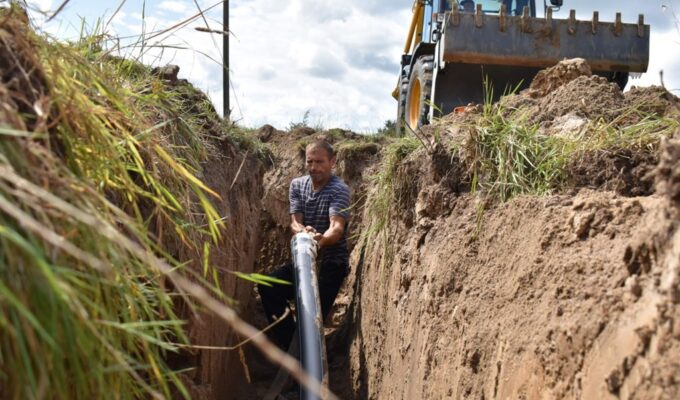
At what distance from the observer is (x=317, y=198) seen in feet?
20.0

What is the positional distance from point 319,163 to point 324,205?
1.20 feet

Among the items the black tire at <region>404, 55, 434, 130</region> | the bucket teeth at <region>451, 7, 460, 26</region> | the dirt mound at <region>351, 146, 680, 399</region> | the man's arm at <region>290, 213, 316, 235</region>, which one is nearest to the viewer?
the dirt mound at <region>351, 146, 680, 399</region>

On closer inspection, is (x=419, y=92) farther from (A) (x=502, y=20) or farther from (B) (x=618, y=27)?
(B) (x=618, y=27)

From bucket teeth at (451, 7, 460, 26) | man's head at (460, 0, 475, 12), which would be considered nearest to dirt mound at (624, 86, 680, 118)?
bucket teeth at (451, 7, 460, 26)

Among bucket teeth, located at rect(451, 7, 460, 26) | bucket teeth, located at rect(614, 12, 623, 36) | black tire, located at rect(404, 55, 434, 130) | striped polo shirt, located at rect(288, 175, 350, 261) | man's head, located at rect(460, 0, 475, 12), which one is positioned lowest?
striped polo shirt, located at rect(288, 175, 350, 261)

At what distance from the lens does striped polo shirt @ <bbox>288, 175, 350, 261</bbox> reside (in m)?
5.94

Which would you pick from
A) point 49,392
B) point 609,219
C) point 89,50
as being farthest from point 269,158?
point 49,392

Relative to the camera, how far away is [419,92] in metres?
9.05

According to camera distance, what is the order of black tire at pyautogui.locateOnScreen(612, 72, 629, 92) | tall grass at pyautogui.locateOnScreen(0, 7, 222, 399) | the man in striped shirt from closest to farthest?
tall grass at pyautogui.locateOnScreen(0, 7, 222, 399) < the man in striped shirt < black tire at pyautogui.locateOnScreen(612, 72, 629, 92)

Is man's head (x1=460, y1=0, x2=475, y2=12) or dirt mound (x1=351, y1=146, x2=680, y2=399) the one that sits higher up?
man's head (x1=460, y1=0, x2=475, y2=12)

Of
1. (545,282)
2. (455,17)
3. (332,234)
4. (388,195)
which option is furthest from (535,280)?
(455,17)

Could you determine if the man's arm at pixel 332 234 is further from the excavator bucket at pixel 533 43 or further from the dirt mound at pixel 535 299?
the excavator bucket at pixel 533 43

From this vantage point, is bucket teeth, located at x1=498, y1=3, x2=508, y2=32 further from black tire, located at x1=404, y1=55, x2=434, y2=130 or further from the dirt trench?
the dirt trench

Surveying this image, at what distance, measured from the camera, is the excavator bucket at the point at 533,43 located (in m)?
7.29
